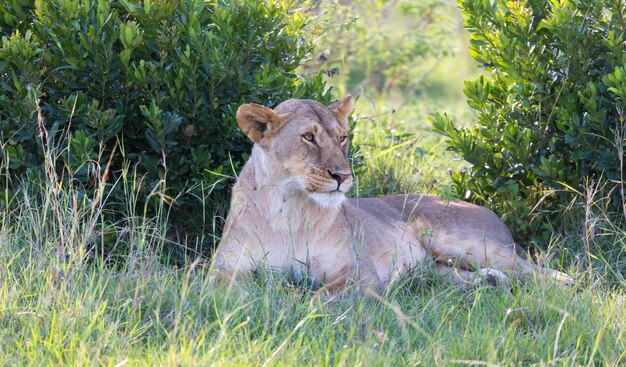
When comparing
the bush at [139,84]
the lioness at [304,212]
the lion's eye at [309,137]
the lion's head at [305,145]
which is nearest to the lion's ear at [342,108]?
the lioness at [304,212]

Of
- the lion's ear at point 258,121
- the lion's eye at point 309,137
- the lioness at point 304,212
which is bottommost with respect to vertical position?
the lioness at point 304,212

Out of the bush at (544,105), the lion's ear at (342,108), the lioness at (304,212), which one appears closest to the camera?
the lioness at (304,212)

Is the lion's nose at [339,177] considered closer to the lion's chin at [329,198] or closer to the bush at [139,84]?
the lion's chin at [329,198]

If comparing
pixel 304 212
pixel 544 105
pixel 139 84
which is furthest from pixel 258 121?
pixel 544 105

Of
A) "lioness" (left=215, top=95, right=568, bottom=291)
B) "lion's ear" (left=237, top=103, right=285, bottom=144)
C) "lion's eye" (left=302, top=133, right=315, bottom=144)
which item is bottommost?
"lioness" (left=215, top=95, right=568, bottom=291)

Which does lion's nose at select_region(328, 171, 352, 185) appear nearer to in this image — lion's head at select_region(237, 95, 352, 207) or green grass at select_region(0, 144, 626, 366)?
lion's head at select_region(237, 95, 352, 207)

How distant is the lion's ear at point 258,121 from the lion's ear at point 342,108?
0.39m

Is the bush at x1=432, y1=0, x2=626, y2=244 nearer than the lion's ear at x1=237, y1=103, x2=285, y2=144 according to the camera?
No

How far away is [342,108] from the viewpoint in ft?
16.7

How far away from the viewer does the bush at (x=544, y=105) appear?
214 inches

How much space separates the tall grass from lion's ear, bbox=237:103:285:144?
73cm

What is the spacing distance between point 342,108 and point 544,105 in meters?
1.38

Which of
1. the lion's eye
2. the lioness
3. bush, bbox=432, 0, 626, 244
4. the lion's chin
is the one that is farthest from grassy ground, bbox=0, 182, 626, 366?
bush, bbox=432, 0, 626, 244

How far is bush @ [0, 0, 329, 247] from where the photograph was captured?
5.12m
